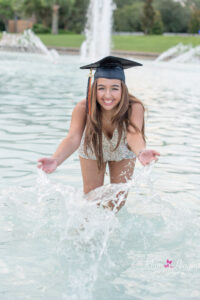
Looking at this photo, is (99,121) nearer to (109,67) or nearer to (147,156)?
(109,67)

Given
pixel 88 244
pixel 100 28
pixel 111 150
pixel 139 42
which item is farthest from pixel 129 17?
pixel 88 244

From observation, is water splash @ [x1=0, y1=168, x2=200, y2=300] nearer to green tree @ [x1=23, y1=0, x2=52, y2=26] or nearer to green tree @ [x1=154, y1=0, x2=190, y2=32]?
green tree @ [x1=23, y1=0, x2=52, y2=26]

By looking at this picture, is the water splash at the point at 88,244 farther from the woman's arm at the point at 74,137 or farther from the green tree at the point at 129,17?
the green tree at the point at 129,17

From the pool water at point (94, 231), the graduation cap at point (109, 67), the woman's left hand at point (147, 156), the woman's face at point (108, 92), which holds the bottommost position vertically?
the pool water at point (94, 231)

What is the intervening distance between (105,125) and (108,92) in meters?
0.32

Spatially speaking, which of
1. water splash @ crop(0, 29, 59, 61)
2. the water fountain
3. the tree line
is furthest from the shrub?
the water fountain

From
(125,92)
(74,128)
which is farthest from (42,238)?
(125,92)

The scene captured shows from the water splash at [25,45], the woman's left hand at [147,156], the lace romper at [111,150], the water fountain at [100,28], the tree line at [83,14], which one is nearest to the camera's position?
the woman's left hand at [147,156]

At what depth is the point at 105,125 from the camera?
3.71 m

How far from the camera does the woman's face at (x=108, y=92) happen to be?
3510mm

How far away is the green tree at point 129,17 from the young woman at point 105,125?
1992 inches

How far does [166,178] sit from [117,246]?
1931 millimetres

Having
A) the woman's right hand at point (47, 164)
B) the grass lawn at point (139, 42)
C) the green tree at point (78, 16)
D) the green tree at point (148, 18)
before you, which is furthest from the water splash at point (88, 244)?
the green tree at point (78, 16)

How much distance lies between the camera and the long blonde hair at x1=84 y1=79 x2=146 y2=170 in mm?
3539
